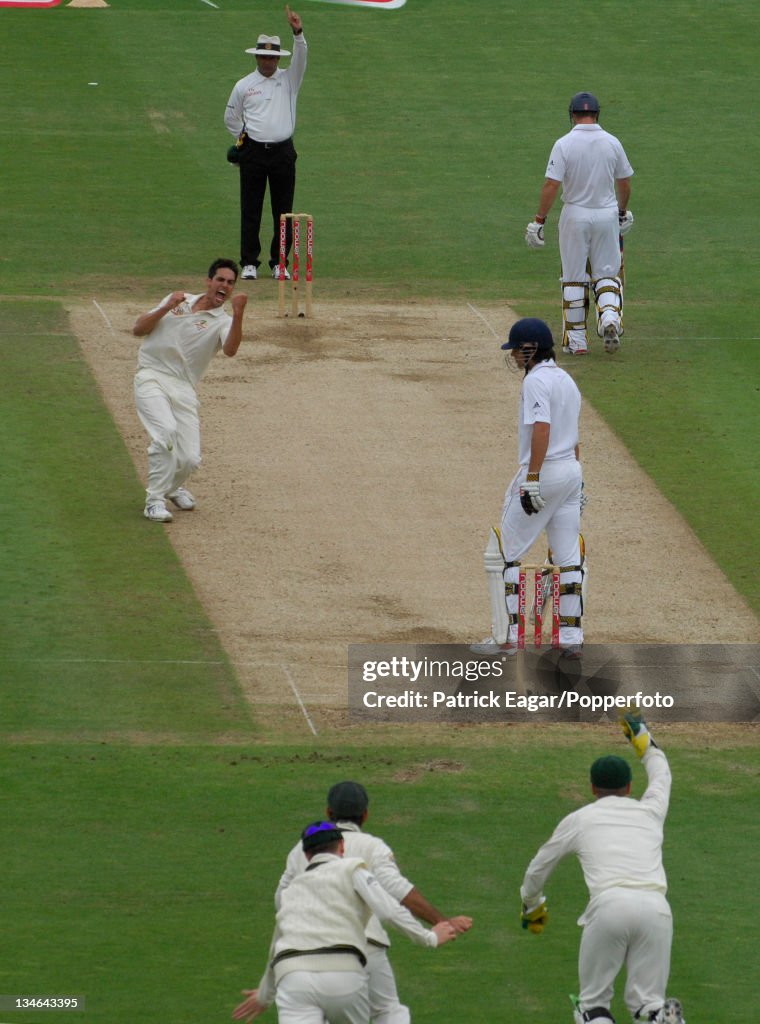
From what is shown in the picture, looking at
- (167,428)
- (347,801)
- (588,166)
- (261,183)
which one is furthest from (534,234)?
(347,801)

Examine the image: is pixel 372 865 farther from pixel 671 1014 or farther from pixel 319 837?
pixel 671 1014

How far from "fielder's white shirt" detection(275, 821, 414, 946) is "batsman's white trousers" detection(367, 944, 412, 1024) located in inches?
3.1

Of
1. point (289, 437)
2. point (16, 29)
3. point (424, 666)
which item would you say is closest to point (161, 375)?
point (289, 437)

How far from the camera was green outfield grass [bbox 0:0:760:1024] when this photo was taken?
33.7ft

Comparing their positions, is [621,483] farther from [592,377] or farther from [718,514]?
[592,377]

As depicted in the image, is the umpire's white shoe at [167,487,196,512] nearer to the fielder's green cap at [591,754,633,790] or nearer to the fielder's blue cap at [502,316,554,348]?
the fielder's blue cap at [502,316,554,348]

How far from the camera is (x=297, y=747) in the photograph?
12.4 m

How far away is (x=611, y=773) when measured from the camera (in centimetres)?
914

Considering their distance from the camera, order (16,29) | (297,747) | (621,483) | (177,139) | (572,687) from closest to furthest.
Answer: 1. (297,747)
2. (572,687)
3. (621,483)
4. (177,139)
5. (16,29)

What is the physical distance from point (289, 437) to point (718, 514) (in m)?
3.94

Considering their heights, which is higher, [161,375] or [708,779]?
[161,375]

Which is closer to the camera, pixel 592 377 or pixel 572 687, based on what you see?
pixel 572 687

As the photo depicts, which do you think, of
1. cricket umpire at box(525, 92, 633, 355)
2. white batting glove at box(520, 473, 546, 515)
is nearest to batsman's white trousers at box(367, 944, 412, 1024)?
white batting glove at box(520, 473, 546, 515)

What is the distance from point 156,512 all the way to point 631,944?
309 inches
